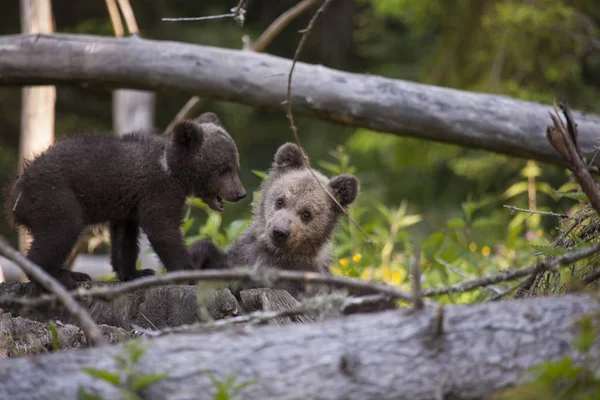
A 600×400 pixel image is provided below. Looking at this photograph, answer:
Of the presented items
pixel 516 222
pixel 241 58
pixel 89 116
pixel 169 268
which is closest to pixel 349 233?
pixel 516 222

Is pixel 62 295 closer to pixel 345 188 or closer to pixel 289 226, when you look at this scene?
pixel 289 226

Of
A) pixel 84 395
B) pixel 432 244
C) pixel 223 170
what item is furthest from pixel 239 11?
pixel 432 244

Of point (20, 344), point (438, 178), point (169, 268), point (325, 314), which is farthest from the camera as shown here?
point (438, 178)

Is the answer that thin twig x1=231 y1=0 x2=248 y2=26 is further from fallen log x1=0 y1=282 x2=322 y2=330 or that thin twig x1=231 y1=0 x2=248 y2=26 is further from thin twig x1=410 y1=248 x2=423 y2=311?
thin twig x1=410 y1=248 x2=423 y2=311

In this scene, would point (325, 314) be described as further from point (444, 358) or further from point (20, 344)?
point (20, 344)

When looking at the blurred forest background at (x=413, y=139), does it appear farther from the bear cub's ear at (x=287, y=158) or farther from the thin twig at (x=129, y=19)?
the thin twig at (x=129, y=19)

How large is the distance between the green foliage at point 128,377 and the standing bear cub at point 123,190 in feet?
6.34

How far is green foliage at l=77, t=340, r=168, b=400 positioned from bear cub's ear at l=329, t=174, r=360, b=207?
10.9 ft

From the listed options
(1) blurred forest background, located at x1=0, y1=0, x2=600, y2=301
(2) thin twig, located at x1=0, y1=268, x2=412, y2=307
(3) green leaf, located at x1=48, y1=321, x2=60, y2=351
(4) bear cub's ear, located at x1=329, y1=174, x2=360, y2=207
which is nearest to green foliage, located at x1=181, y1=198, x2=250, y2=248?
(1) blurred forest background, located at x1=0, y1=0, x2=600, y2=301

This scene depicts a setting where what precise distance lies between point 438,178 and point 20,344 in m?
11.6

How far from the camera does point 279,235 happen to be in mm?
5121

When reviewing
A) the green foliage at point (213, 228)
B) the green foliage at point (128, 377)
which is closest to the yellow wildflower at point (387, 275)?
the green foliage at point (213, 228)

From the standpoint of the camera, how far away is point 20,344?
145 inches

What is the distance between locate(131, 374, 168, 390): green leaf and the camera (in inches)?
89.0
